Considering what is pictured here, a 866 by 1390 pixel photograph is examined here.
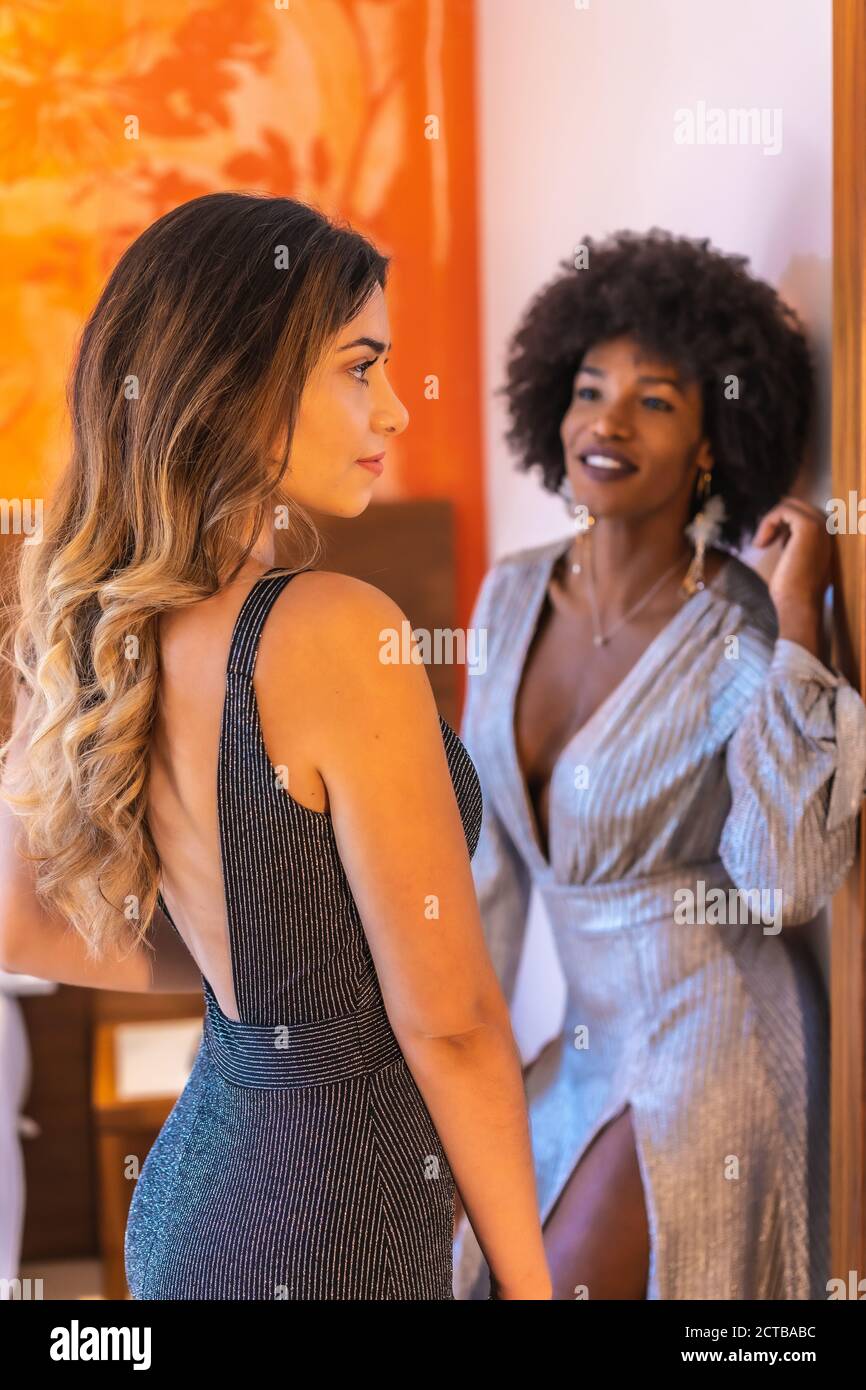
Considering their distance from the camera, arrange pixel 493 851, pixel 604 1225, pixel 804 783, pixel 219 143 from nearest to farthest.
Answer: pixel 804 783 → pixel 604 1225 → pixel 493 851 → pixel 219 143

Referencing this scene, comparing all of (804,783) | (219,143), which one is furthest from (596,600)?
(219,143)

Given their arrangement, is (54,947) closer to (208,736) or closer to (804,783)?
(208,736)

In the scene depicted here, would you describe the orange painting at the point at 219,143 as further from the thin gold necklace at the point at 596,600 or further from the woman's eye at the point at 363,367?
the woman's eye at the point at 363,367

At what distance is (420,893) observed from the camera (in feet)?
3.33

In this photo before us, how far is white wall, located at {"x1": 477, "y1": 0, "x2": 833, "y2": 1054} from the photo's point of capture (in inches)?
62.7

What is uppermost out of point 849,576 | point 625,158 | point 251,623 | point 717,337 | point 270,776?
point 625,158

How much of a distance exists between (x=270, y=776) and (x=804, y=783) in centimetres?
69

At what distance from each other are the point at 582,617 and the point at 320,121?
4.18ft

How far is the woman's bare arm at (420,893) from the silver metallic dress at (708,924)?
0.49 meters

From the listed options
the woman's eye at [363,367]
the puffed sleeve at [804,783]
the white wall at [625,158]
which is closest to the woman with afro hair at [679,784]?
the puffed sleeve at [804,783]

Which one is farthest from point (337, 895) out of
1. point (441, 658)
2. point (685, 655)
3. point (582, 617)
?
point (441, 658)

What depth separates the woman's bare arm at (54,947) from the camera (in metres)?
1.20

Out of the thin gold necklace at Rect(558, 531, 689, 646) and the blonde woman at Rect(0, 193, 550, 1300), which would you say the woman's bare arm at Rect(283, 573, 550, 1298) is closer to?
the blonde woman at Rect(0, 193, 550, 1300)
